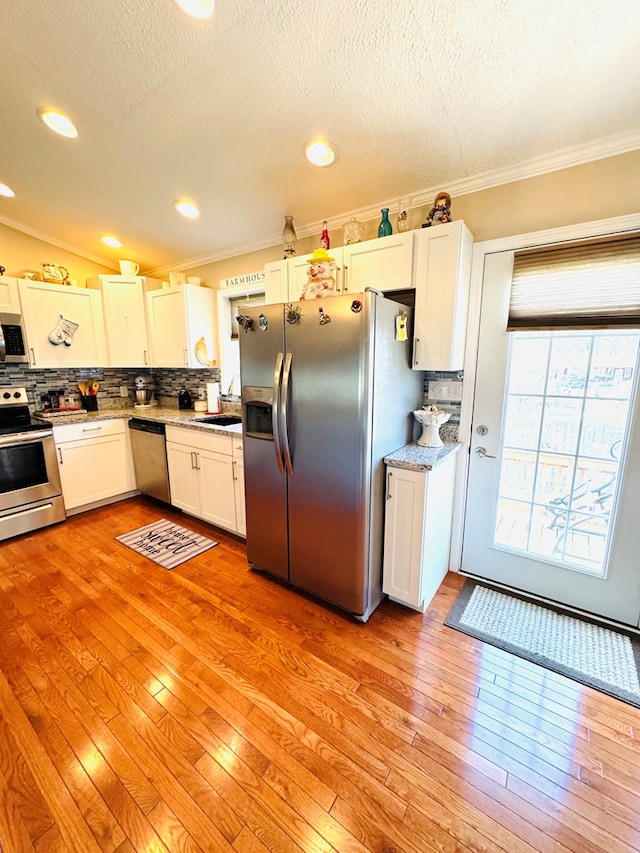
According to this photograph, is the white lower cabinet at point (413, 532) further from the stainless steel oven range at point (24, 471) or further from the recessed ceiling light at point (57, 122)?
the stainless steel oven range at point (24, 471)

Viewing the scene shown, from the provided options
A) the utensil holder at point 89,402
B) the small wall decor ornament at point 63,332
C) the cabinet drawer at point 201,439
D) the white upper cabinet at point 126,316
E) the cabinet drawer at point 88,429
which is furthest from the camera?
the utensil holder at point 89,402

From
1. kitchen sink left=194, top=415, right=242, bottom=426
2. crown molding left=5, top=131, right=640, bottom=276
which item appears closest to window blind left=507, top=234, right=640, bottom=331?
crown molding left=5, top=131, right=640, bottom=276

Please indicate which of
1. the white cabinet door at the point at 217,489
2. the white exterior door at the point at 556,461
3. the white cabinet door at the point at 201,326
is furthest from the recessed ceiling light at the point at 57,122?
the white exterior door at the point at 556,461

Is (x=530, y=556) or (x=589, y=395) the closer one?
(x=589, y=395)

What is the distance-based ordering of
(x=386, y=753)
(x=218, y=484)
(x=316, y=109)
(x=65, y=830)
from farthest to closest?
1. (x=218, y=484)
2. (x=316, y=109)
3. (x=386, y=753)
4. (x=65, y=830)

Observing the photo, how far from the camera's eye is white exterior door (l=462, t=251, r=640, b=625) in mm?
1768

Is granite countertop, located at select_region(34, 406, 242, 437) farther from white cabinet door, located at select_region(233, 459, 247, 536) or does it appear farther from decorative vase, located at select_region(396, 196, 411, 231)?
decorative vase, located at select_region(396, 196, 411, 231)

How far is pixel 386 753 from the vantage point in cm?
129

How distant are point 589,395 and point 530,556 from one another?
1.02m

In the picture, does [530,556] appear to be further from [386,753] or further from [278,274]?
[278,274]

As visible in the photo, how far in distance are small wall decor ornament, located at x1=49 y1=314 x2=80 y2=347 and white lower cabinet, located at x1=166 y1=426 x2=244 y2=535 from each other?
137cm

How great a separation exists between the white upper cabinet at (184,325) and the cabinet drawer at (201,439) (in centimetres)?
74

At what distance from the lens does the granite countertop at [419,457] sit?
1766 millimetres

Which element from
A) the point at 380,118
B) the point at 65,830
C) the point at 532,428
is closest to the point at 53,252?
the point at 380,118
